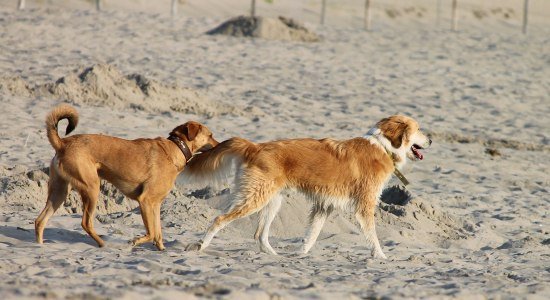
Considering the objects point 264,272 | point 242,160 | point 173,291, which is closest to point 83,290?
point 173,291

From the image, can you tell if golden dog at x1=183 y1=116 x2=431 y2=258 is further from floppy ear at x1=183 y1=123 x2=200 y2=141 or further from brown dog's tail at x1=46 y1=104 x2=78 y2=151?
brown dog's tail at x1=46 y1=104 x2=78 y2=151

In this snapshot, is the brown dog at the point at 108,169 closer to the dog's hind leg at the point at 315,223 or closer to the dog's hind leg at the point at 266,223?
the dog's hind leg at the point at 266,223

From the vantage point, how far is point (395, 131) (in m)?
8.16

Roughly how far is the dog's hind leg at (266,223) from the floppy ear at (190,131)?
2.91 ft

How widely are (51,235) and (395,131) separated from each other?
3.16m

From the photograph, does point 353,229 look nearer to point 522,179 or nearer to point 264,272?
point 264,272

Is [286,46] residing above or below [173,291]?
above

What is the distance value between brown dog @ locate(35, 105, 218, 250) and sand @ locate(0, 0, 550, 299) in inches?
11.7

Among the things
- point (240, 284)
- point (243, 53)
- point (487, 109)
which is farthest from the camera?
point (243, 53)

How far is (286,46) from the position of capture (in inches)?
759

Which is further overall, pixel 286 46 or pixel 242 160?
pixel 286 46

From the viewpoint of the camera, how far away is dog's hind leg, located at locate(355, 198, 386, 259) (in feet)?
25.6

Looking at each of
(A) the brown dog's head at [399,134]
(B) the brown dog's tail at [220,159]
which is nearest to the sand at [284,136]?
(B) the brown dog's tail at [220,159]

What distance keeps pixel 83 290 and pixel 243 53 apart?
1301cm
